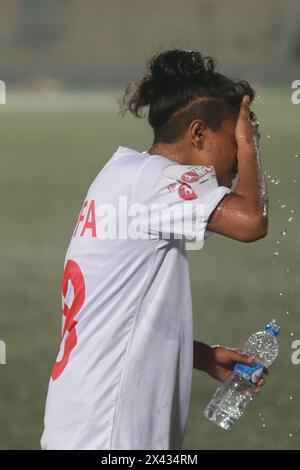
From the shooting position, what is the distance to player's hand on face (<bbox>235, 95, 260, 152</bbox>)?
425 centimetres

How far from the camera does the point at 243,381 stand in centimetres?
473

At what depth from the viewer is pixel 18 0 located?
169ft

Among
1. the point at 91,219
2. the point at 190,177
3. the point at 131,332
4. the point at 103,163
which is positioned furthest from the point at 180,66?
the point at 103,163

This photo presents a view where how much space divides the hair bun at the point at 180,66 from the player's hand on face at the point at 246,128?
8.5 inches

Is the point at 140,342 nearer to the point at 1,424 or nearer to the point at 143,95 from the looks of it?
the point at 143,95

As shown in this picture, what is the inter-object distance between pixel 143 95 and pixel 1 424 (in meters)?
3.30

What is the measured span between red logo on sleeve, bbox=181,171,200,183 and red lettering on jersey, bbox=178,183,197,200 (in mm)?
26

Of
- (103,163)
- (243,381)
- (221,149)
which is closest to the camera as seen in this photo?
(221,149)

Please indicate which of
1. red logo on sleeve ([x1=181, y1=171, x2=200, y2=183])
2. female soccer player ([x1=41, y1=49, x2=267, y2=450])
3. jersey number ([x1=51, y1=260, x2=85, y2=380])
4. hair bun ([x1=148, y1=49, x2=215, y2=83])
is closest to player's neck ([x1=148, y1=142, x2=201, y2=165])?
female soccer player ([x1=41, y1=49, x2=267, y2=450])

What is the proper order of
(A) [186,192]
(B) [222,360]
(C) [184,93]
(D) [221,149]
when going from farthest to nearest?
(B) [222,360]
(C) [184,93]
(D) [221,149]
(A) [186,192]

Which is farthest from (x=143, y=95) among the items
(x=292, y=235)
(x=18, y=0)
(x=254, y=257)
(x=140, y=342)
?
(x=18, y=0)

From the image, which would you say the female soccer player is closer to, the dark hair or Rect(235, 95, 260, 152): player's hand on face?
Rect(235, 95, 260, 152): player's hand on face

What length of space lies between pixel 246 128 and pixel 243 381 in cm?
104

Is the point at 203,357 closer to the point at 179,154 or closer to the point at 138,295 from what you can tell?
the point at 138,295
